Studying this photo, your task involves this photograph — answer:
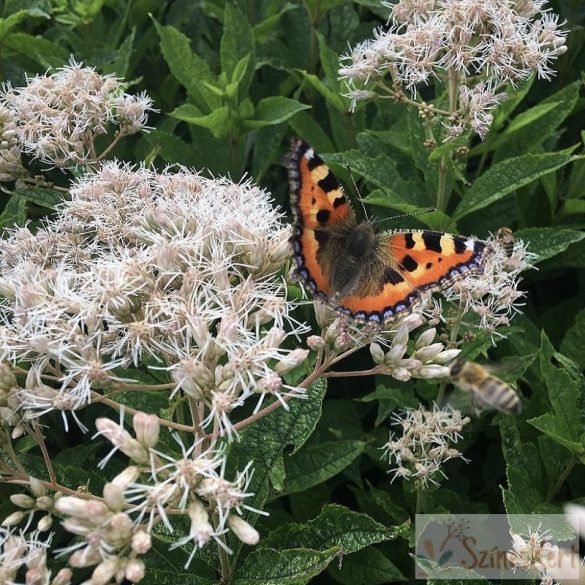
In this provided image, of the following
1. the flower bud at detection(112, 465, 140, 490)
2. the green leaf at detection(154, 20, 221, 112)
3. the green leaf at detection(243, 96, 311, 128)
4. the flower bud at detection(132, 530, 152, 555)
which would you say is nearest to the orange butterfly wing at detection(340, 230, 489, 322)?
the flower bud at detection(112, 465, 140, 490)

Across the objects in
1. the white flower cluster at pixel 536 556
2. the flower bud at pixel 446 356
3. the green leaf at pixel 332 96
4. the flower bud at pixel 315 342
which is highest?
the green leaf at pixel 332 96

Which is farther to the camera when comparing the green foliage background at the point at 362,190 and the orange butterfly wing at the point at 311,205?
the green foliage background at the point at 362,190

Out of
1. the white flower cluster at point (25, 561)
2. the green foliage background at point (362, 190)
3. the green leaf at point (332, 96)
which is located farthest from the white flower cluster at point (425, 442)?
the green leaf at point (332, 96)

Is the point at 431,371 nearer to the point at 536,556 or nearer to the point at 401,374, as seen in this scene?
the point at 401,374

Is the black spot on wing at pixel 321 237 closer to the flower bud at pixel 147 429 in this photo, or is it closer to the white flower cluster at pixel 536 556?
the flower bud at pixel 147 429

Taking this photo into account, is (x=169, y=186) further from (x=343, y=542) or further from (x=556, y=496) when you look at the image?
(x=556, y=496)

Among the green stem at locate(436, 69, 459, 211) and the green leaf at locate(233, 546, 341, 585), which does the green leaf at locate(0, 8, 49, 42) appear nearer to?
the green stem at locate(436, 69, 459, 211)

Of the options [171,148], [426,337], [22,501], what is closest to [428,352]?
[426,337]
